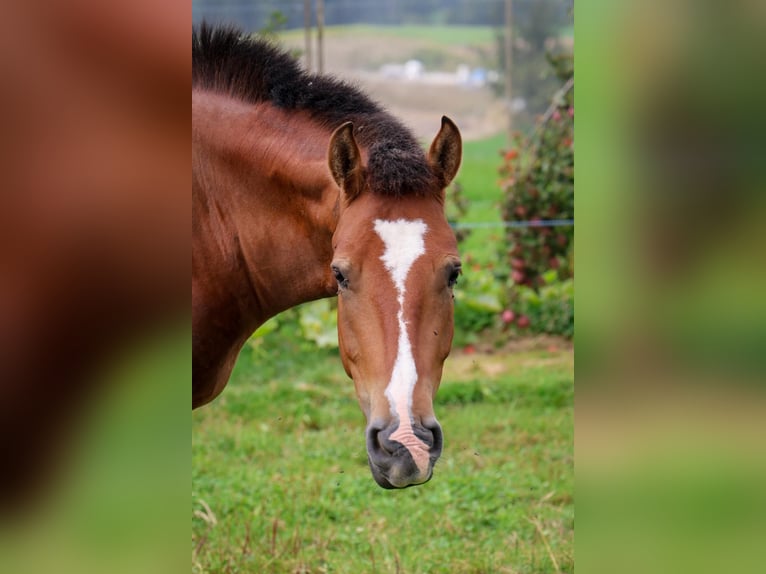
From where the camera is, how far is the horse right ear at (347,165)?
2.58 metres

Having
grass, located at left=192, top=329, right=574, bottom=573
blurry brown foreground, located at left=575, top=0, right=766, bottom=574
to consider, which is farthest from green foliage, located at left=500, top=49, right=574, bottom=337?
blurry brown foreground, located at left=575, top=0, right=766, bottom=574

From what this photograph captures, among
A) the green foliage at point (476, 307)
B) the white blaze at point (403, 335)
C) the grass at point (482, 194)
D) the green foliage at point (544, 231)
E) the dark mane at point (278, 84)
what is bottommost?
the grass at point (482, 194)

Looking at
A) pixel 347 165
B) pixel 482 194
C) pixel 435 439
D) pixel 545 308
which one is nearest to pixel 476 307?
pixel 545 308

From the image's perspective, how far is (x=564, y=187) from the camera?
7156 mm

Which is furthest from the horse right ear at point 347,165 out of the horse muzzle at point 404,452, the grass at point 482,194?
the grass at point 482,194

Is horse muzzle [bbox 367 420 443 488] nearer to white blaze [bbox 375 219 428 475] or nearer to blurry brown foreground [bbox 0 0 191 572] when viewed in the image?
white blaze [bbox 375 219 428 475]

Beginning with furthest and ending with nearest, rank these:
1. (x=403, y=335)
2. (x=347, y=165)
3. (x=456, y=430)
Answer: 1. (x=456, y=430)
2. (x=347, y=165)
3. (x=403, y=335)

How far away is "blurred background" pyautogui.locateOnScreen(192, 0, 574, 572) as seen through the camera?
12.6ft

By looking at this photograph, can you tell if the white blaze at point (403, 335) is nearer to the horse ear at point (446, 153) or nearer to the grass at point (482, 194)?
the horse ear at point (446, 153)

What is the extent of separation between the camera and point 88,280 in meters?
0.99

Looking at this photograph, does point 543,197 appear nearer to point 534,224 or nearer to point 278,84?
point 534,224

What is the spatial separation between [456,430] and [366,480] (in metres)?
0.91

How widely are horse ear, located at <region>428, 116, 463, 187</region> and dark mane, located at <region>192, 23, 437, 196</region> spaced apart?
8cm

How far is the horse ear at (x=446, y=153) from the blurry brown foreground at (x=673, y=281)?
5.04ft
